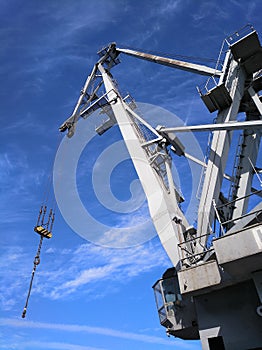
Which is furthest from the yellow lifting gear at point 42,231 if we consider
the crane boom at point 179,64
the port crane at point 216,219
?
the crane boom at point 179,64

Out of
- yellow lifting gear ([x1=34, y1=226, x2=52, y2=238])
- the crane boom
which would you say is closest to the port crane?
the crane boom

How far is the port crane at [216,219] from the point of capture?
27.3 ft

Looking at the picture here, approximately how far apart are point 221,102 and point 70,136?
1232cm

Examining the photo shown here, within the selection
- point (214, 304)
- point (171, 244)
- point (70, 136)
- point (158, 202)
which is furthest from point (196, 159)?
point (70, 136)

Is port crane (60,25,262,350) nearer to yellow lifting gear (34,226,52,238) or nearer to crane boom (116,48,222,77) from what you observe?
crane boom (116,48,222,77)

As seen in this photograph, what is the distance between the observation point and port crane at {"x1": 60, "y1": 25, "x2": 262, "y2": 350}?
8320 mm

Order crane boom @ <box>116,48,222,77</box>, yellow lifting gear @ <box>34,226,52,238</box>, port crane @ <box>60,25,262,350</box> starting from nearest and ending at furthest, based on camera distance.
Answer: port crane @ <box>60,25,262,350</box> < crane boom @ <box>116,48,222,77</box> < yellow lifting gear @ <box>34,226,52,238</box>

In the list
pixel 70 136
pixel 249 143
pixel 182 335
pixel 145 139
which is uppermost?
pixel 70 136

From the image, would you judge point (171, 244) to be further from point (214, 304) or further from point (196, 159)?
point (196, 159)

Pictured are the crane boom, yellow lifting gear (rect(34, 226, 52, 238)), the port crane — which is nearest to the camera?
the port crane

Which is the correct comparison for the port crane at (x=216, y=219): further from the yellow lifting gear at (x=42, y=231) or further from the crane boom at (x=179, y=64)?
the yellow lifting gear at (x=42, y=231)

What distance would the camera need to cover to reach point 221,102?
42.8 ft

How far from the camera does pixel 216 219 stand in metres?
12.8

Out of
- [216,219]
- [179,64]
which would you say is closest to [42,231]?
[216,219]
